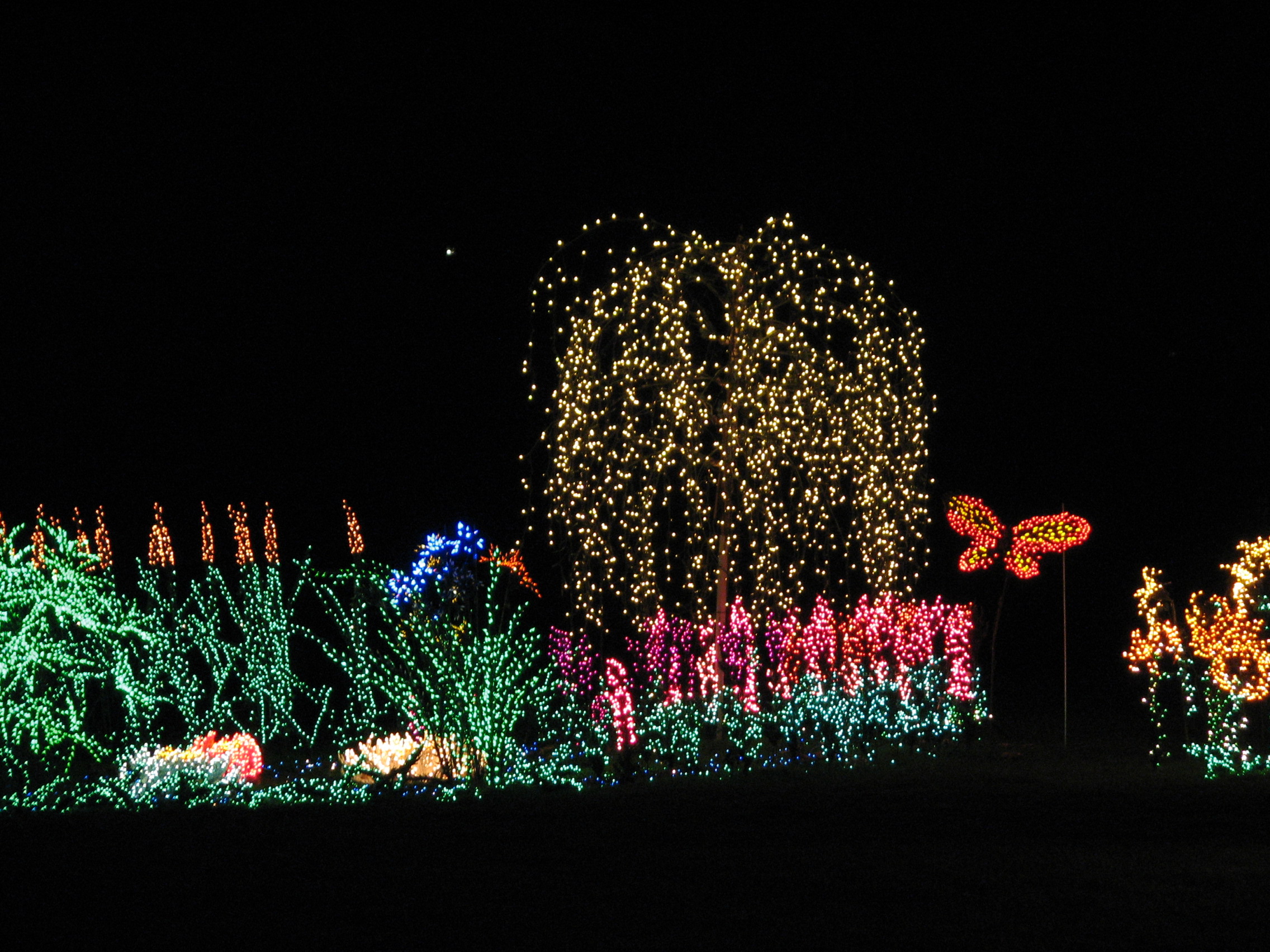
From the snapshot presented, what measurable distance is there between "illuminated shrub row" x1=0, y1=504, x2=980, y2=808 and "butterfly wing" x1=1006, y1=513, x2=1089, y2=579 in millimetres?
2539

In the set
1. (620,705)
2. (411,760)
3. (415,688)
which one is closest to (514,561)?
(620,705)

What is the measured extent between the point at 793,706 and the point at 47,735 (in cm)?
631

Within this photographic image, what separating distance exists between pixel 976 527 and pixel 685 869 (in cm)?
1144

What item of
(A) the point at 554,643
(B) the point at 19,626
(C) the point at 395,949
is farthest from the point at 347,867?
(A) the point at 554,643

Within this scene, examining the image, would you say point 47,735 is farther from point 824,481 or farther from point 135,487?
point 135,487

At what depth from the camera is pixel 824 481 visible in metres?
12.7

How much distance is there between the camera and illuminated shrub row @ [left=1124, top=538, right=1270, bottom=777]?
11305 mm

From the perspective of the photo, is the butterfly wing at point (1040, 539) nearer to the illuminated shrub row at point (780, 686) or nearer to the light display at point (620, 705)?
the illuminated shrub row at point (780, 686)

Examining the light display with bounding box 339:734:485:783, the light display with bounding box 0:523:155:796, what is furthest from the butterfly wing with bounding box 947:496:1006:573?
the light display with bounding box 0:523:155:796

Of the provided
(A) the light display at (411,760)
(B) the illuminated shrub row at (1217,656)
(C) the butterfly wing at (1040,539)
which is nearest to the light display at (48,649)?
(A) the light display at (411,760)

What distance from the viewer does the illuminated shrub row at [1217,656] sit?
1130 centimetres

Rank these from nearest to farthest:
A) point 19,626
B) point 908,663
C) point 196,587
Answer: point 19,626 → point 196,587 → point 908,663

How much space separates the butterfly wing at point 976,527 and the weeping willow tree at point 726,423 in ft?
14.1

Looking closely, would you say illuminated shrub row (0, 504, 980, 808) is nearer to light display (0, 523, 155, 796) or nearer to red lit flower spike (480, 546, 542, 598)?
light display (0, 523, 155, 796)
